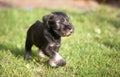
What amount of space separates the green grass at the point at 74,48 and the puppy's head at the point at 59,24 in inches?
28.6

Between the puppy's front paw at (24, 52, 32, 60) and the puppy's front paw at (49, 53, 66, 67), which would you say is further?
the puppy's front paw at (24, 52, 32, 60)

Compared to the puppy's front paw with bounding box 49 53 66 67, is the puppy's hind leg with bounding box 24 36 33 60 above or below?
below

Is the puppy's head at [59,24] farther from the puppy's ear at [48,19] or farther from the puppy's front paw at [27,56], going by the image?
the puppy's front paw at [27,56]

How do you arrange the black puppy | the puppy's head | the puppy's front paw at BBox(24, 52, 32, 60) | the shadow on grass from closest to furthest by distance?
the puppy's head, the black puppy, the puppy's front paw at BBox(24, 52, 32, 60), the shadow on grass

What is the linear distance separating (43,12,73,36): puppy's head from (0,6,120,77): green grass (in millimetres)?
727

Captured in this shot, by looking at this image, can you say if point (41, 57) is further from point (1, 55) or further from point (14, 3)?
point (14, 3)

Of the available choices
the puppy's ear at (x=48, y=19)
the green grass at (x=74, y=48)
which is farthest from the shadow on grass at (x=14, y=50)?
the puppy's ear at (x=48, y=19)

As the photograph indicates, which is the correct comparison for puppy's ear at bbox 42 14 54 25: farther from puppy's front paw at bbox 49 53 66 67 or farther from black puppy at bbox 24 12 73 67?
puppy's front paw at bbox 49 53 66 67

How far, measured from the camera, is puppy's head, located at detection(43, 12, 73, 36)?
570 centimetres

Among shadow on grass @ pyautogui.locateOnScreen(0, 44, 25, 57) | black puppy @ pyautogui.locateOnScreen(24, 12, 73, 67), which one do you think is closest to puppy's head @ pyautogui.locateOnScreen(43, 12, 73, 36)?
black puppy @ pyautogui.locateOnScreen(24, 12, 73, 67)

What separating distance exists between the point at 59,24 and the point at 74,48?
1.62 meters

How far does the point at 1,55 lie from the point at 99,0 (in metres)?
7.61

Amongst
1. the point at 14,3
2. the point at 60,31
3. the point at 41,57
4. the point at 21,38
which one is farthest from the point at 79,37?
the point at 14,3

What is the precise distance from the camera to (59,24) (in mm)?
5828
